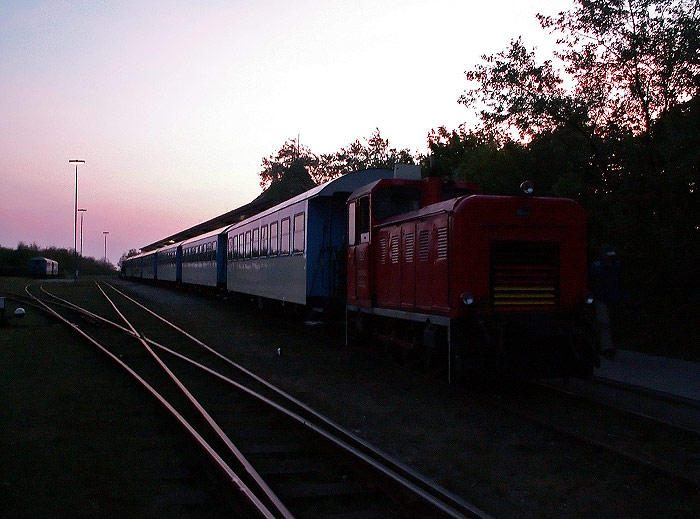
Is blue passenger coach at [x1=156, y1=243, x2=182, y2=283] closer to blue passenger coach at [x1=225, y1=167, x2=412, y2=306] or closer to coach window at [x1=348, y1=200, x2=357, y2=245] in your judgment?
blue passenger coach at [x1=225, y1=167, x2=412, y2=306]

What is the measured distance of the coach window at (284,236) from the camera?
16.5 meters

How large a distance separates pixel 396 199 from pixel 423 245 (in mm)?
1744

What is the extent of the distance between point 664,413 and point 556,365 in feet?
4.24

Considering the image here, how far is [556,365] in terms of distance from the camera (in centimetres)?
820

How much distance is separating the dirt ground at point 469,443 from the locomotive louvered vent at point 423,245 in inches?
72.8

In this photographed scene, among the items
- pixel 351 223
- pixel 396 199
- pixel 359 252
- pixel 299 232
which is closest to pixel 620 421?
pixel 396 199

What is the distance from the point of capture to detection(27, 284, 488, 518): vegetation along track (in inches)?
178

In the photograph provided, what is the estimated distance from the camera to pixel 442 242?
875cm

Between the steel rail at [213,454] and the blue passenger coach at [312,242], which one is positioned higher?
the blue passenger coach at [312,242]

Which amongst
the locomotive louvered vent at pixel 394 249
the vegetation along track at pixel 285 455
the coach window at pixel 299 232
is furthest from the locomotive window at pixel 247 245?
the locomotive louvered vent at pixel 394 249

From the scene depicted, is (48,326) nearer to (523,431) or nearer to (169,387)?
(169,387)

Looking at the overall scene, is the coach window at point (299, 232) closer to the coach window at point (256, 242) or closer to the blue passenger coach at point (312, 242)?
the blue passenger coach at point (312, 242)

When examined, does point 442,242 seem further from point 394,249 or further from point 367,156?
point 367,156

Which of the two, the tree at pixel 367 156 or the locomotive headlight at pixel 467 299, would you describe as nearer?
the locomotive headlight at pixel 467 299
